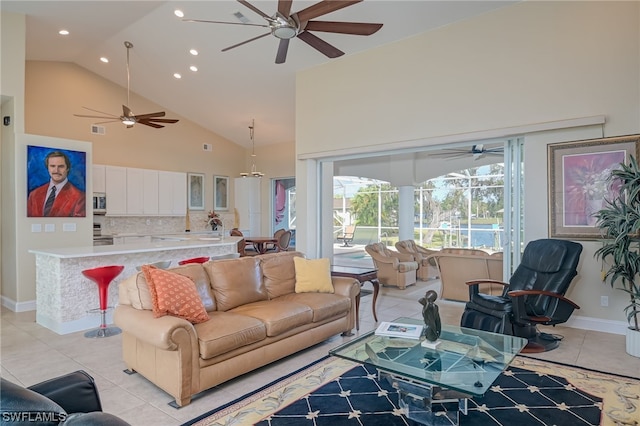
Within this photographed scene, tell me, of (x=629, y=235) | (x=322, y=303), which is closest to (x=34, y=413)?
(x=322, y=303)

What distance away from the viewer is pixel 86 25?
602 centimetres

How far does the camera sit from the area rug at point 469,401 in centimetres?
244

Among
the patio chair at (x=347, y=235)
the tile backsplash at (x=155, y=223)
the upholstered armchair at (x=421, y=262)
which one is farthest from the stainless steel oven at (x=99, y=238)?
the upholstered armchair at (x=421, y=262)

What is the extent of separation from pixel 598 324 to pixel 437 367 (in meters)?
3.18

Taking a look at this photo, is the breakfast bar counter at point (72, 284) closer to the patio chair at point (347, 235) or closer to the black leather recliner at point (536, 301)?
the black leather recliner at point (536, 301)

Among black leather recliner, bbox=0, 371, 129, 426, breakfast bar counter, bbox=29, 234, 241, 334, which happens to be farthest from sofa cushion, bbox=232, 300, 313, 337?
black leather recliner, bbox=0, 371, 129, 426

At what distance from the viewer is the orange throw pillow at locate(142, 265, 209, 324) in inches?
111

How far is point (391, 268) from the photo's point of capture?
6.84 metres

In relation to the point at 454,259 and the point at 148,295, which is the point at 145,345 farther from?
the point at 454,259

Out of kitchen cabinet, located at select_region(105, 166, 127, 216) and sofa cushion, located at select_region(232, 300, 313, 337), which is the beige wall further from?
kitchen cabinet, located at select_region(105, 166, 127, 216)

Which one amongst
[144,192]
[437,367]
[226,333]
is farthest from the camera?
[144,192]

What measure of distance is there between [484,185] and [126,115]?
24.8 ft

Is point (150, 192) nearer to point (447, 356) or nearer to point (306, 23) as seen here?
point (306, 23)

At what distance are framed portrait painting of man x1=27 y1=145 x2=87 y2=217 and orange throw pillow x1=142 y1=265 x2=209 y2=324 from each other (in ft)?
12.1
